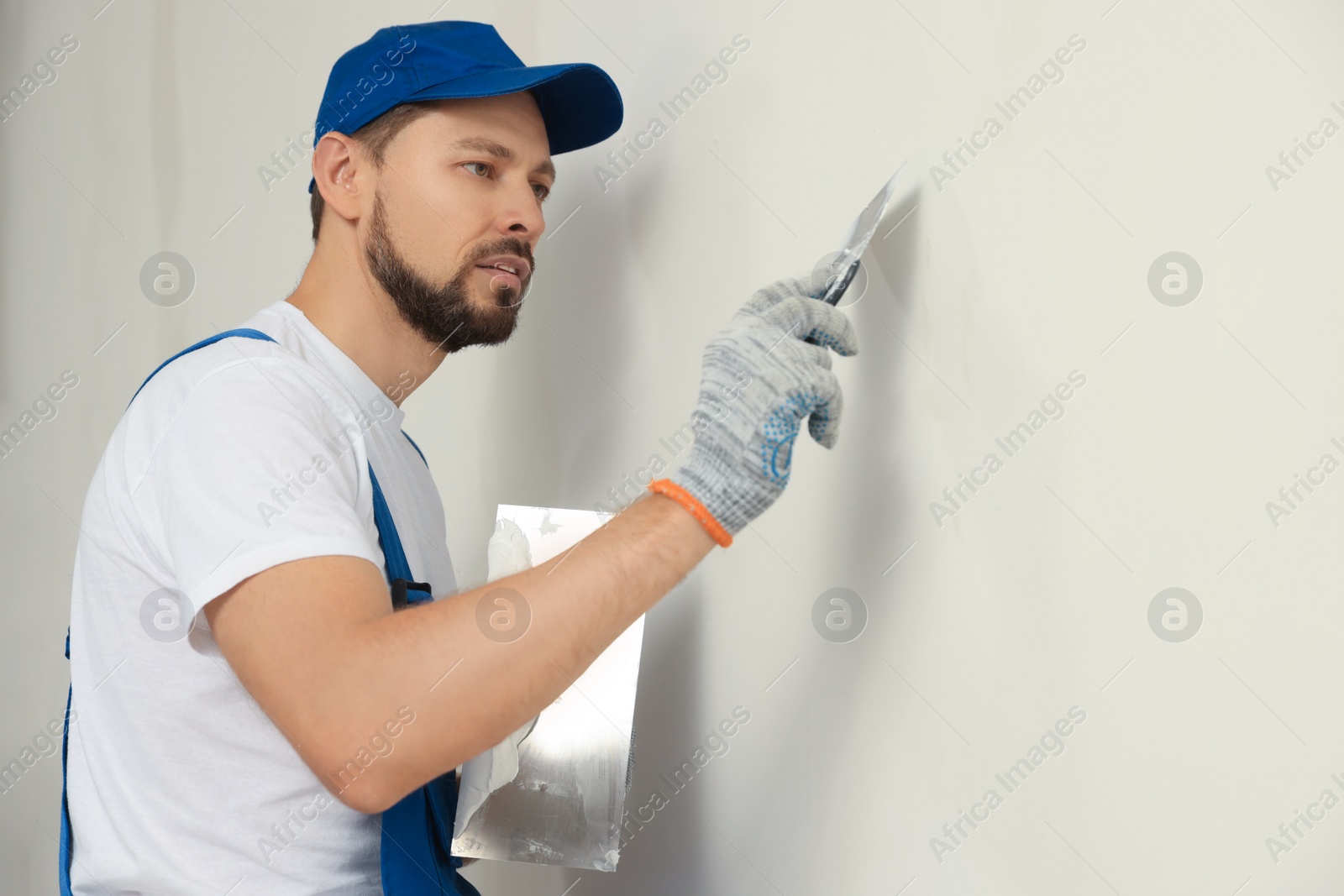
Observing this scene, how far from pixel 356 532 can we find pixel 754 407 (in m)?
0.28

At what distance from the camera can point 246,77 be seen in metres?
1.64

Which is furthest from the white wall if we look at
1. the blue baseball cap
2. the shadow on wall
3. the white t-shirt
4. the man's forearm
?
the white t-shirt

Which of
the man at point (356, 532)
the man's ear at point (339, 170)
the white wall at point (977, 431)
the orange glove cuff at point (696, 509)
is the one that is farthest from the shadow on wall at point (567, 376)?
the orange glove cuff at point (696, 509)

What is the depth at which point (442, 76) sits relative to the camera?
93cm

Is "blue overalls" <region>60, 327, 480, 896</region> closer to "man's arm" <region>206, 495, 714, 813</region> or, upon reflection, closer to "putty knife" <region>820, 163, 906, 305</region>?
"man's arm" <region>206, 495, 714, 813</region>

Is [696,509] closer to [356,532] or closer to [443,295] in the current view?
[356,532]

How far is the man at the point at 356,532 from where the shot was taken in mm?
585

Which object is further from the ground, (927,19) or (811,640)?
(927,19)

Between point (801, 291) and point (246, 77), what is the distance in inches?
52.8

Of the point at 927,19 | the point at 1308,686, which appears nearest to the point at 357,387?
the point at 927,19

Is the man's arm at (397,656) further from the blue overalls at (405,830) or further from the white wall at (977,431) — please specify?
the white wall at (977,431)

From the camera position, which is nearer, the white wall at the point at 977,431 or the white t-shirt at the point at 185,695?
the white wall at the point at 977,431

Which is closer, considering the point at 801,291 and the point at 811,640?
the point at 801,291

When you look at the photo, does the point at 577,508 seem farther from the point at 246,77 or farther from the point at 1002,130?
the point at 246,77
